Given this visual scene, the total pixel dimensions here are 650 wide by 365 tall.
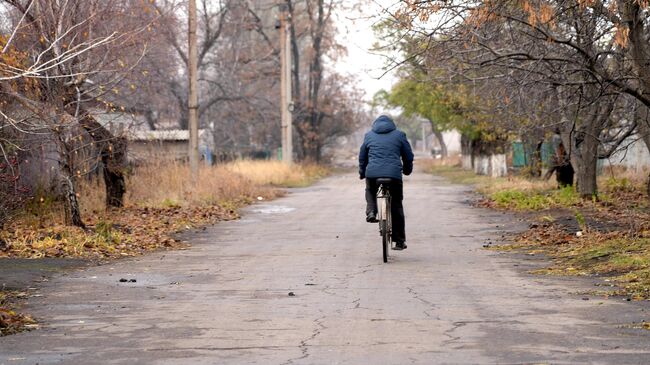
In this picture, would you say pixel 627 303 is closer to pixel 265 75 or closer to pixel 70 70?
pixel 70 70

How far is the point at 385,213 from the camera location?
1436 centimetres

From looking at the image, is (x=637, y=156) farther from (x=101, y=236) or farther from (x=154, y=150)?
(x=101, y=236)

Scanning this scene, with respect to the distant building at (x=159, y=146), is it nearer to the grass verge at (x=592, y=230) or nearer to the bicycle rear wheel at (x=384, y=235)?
the grass verge at (x=592, y=230)

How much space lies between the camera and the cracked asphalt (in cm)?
805

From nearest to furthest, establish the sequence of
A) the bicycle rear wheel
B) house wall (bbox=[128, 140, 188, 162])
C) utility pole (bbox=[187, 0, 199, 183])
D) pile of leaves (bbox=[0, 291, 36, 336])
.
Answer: pile of leaves (bbox=[0, 291, 36, 336])
the bicycle rear wheel
house wall (bbox=[128, 140, 188, 162])
utility pole (bbox=[187, 0, 199, 183])

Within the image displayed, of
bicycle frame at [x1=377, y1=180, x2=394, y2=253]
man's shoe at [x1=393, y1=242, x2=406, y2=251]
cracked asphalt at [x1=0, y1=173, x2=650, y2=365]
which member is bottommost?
cracked asphalt at [x1=0, y1=173, x2=650, y2=365]

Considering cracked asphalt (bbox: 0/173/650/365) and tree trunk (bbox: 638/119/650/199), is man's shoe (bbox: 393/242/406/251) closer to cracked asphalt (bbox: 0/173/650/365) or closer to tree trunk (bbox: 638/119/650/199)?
cracked asphalt (bbox: 0/173/650/365)

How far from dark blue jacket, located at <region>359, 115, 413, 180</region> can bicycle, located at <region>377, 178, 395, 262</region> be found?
0.15 metres

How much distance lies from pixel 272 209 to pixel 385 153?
1264cm

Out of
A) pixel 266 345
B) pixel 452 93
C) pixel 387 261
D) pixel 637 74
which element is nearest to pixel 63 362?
pixel 266 345

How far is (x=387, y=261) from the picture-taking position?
1444 centimetres

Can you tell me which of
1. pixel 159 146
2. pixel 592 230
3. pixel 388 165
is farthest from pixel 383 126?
pixel 159 146

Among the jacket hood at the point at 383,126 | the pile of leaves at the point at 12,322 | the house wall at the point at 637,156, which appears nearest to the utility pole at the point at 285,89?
the house wall at the point at 637,156

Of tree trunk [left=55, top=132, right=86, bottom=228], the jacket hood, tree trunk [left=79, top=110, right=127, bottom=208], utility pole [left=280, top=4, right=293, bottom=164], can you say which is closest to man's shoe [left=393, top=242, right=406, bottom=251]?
the jacket hood
